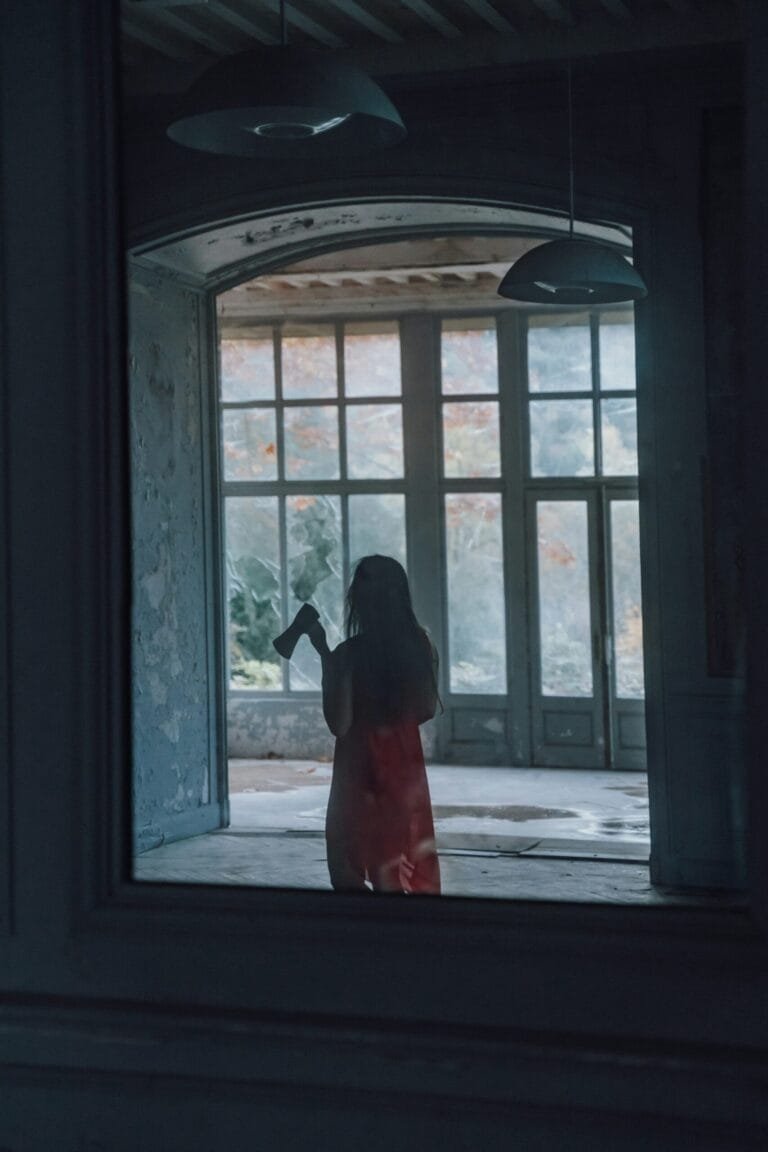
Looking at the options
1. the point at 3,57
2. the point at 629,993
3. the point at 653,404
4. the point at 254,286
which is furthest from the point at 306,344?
the point at 629,993

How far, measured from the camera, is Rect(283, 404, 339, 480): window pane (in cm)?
498

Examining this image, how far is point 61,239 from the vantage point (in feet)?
4.46

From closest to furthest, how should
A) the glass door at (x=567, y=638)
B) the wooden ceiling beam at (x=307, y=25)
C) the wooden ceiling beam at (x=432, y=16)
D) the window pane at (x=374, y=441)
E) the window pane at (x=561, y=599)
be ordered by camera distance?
the wooden ceiling beam at (x=307, y=25)
the wooden ceiling beam at (x=432, y=16)
the glass door at (x=567, y=638)
the window pane at (x=374, y=441)
the window pane at (x=561, y=599)

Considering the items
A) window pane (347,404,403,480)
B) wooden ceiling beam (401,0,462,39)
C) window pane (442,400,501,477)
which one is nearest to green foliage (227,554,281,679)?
window pane (347,404,403,480)

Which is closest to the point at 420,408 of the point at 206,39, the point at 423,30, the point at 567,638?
the point at 567,638

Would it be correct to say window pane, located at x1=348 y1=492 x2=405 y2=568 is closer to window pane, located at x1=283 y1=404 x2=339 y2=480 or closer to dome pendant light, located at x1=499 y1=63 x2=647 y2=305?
window pane, located at x1=283 y1=404 x2=339 y2=480

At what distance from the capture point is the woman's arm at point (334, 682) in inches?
90.9

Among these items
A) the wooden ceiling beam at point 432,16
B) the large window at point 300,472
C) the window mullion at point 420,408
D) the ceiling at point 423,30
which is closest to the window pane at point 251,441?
the large window at point 300,472

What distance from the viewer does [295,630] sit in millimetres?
2312

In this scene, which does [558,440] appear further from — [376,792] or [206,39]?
[376,792]

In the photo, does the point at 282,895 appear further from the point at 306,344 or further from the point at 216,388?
the point at 216,388

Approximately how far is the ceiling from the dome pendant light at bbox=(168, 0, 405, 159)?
9cm

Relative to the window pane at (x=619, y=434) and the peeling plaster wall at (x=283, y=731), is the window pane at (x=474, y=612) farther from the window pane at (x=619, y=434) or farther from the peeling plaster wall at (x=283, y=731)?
the window pane at (x=619, y=434)

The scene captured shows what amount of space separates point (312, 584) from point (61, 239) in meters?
1.37
